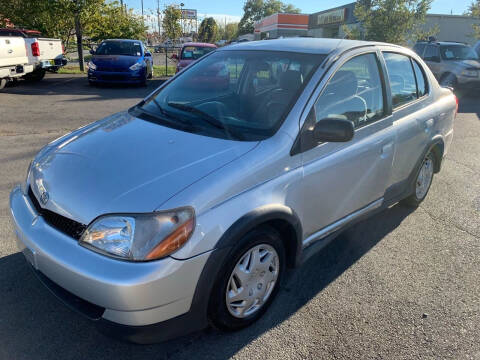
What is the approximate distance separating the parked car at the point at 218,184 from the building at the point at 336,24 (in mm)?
13047

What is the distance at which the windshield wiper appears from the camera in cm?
283

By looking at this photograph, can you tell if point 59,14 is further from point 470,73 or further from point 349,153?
point 349,153

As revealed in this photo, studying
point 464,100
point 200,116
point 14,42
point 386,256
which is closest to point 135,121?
point 200,116

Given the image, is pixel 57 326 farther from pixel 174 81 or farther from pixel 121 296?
pixel 174 81

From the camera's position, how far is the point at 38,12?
17.1 m

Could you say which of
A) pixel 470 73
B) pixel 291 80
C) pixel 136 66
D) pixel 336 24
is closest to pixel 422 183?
pixel 291 80

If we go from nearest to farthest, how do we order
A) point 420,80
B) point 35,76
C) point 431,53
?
point 420,80, point 431,53, point 35,76

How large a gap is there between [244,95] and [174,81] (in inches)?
32.9

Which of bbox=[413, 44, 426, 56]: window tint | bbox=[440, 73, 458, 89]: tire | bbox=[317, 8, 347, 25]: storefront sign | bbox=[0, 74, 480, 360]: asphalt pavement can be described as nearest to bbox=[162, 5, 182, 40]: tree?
bbox=[413, 44, 426, 56]: window tint

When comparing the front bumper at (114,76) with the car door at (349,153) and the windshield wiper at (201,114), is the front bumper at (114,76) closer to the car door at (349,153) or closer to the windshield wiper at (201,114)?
the windshield wiper at (201,114)

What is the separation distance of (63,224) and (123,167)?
1.51ft

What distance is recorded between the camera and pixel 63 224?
7.36 ft

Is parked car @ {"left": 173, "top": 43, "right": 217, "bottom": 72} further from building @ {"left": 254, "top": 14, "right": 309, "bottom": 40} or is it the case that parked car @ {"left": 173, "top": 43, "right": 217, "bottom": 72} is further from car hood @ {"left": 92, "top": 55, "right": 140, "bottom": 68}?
building @ {"left": 254, "top": 14, "right": 309, "bottom": 40}

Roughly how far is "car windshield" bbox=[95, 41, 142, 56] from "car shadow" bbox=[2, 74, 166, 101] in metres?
1.15
